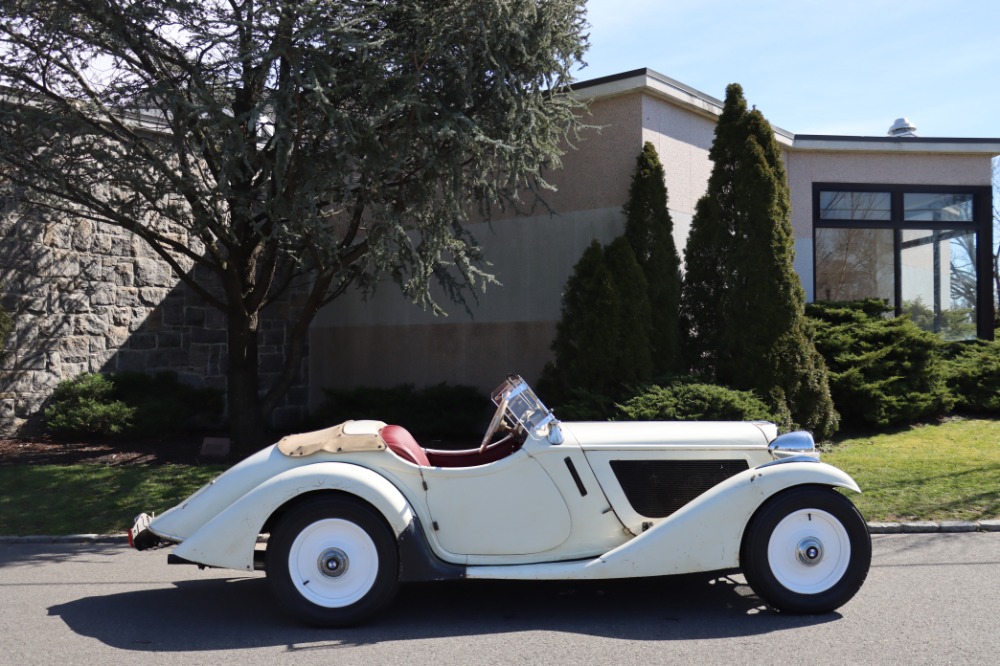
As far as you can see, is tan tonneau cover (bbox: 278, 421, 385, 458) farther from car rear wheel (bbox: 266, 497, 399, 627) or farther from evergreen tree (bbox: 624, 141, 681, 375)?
evergreen tree (bbox: 624, 141, 681, 375)

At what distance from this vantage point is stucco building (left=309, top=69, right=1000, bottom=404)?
12.9m

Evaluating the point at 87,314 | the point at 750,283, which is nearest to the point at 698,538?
the point at 750,283

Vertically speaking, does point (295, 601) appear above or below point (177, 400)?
below

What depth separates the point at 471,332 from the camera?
13.8 m

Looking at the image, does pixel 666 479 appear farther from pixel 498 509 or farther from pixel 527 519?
pixel 498 509

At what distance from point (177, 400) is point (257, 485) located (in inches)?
329

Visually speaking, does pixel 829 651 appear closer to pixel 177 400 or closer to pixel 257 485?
pixel 257 485

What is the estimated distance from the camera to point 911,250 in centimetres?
1517

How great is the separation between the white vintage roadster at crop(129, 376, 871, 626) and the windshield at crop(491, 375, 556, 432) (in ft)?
0.07

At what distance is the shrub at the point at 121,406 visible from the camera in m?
12.3

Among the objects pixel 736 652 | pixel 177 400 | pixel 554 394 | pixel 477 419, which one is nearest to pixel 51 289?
pixel 177 400

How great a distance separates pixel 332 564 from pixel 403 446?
2.84 feet

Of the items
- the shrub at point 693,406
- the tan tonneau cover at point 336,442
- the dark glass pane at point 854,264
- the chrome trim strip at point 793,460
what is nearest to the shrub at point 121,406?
the shrub at point 693,406

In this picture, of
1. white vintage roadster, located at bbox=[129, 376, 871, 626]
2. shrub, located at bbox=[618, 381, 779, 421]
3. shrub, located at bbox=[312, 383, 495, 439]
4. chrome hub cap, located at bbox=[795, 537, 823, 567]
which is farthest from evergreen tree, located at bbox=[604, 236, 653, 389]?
chrome hub cap, located at bbox=[795, 537, 823, 567]
